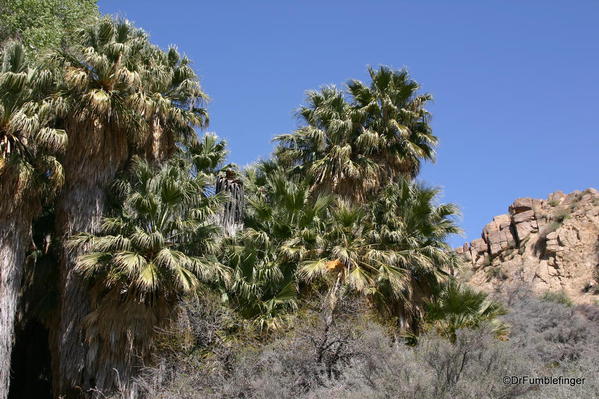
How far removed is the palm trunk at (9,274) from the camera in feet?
44.3

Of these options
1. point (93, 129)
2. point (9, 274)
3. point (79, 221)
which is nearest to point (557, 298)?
point (79, 221)

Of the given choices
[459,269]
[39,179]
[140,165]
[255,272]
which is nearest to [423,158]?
[459,269]

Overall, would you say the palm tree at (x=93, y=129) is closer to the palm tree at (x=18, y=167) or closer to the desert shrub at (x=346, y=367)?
the palm tree at (x=18, y=167)

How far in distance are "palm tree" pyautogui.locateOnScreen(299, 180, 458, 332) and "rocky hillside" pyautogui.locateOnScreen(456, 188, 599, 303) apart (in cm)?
1180

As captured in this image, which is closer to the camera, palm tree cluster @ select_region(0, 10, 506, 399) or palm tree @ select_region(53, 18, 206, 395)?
palm tree cluster @ select_region(0, 10, 506, 399)

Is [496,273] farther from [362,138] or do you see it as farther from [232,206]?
[232,206]

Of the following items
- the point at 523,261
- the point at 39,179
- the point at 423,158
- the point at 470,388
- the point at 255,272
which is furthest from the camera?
the point at 523,261

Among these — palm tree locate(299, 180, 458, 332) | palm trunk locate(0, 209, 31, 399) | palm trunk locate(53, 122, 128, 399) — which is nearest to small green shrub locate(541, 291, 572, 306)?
palm tree locate(299, 180, 458, 332)

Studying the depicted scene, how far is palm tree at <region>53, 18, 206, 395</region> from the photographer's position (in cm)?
1482

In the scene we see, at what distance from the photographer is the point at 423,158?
67.9ft

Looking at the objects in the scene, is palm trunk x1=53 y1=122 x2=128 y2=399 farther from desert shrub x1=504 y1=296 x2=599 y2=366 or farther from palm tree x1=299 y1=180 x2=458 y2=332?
desert shrub x1=504 y1=296 x2=599 y2=366

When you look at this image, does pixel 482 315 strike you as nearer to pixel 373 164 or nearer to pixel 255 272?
pixel 373 164

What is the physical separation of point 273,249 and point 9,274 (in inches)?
237

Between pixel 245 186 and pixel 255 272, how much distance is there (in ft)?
13.6
